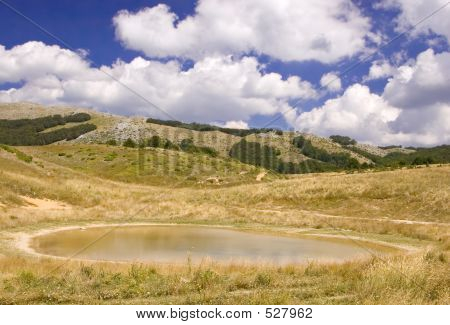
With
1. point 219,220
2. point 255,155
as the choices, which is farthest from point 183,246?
point 255,155

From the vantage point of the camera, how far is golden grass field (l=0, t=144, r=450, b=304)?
1255 cm

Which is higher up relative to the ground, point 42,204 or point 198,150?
point 198,150

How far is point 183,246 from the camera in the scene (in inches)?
1046

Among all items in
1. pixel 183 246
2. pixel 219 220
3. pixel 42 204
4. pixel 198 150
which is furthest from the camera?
pixel 198 150

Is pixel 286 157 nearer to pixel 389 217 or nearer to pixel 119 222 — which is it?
pixel 389 217

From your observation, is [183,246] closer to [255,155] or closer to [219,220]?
[219,220]

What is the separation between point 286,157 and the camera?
198 m

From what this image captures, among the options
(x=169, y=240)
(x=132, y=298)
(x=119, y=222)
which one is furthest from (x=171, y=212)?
(x=132, y=298)

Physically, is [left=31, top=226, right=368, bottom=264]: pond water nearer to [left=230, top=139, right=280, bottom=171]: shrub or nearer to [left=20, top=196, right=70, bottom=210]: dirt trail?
[left=20, top=196, right=70, bottom=210]: dirt trail

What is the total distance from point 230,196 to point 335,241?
32.3m

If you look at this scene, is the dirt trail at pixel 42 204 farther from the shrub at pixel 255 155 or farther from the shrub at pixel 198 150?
the shrub at pixel 255 155

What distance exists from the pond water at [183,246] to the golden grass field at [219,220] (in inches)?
96.5

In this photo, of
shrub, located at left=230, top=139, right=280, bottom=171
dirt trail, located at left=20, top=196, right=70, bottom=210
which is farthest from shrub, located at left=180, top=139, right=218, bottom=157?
dirt trail, located at left=20, top=196, right=70, bottom=210

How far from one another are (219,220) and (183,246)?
50.4 ft
